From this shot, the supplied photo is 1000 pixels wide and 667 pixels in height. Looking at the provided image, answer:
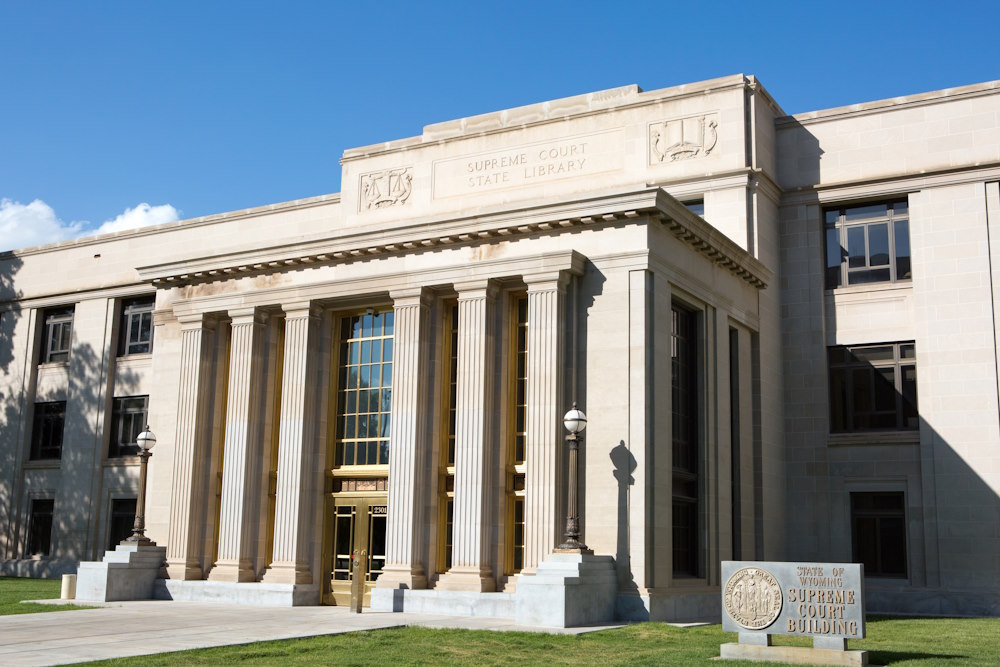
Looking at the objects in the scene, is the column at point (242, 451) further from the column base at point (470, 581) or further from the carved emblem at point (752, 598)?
the carved emblem at point (752, 598)

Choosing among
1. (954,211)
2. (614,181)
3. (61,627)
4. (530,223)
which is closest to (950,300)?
(954,211)

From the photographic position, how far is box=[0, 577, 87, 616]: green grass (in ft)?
75.5

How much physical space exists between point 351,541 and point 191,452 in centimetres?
499

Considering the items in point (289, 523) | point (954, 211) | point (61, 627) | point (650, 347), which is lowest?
point (61, 627)

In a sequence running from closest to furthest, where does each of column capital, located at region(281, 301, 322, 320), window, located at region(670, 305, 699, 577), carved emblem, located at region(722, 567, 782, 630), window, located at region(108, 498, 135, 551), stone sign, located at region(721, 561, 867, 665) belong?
stone sign, located at region(721, 561, 867, 665) < carved emblem, located at region(722, 567, 782, 630) < window, located at region(670, 305, 699, 577) < column capital, located at region(281, 301, 322, 320) < window, located at region(108, 498, 135, 551)

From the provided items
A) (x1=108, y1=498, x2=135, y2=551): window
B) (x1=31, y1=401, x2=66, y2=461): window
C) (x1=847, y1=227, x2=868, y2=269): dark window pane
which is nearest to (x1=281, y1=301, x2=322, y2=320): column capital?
(x1=847, y1=227, x2=868, y2=269): dark window pane

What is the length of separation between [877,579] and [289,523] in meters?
14.9

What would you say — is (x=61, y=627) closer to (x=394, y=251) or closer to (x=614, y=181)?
(x=394, y=251)

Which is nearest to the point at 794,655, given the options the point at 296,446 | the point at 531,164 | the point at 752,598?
the point at 752,598

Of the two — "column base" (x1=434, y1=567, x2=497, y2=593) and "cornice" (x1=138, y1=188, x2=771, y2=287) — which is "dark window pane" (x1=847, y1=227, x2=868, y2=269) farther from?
"column base" (x1=434, y1=567, x2=497, y2=593)

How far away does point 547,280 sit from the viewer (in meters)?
23.5

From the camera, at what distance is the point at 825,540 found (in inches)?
1131

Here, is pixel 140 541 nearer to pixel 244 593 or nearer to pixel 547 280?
pixel 244 593

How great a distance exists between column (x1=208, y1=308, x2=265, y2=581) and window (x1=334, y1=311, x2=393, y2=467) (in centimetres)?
212
